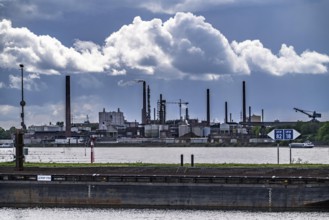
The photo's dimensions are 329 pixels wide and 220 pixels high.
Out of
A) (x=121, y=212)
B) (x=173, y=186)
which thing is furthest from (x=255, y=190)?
(x=121, y=212)

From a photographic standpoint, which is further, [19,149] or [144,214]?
[19,149]

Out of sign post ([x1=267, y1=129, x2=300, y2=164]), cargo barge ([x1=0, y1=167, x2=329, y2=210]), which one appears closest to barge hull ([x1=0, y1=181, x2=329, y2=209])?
cargo barge ([x1=0, y1=167, x2=329, y2=210])

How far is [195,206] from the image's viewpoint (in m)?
63.0

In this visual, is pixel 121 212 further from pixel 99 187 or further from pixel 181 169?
pixel 181 169

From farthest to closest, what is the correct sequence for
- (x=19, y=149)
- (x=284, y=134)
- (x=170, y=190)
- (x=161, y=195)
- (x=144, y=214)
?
1. (x=284, y=134)
2. (x=19, y=149)
3. (x=161, y=195)
4. (x=170, y=190)
5. (x=144, y=214)

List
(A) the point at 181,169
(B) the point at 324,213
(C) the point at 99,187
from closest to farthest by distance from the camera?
(B) the point at 324,213 < (C) the point at 99,187 < (A) the point at 181,169

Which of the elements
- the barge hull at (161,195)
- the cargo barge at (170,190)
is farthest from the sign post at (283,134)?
the barge hull at (161,195)

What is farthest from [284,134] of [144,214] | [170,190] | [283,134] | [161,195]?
[144,214]

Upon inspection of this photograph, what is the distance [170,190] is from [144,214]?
11.4 ft

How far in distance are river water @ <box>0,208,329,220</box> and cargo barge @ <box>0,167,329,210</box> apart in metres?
1.23

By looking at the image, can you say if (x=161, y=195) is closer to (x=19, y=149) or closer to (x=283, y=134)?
(x=19, y=149)

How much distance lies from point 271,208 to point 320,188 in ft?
13.1

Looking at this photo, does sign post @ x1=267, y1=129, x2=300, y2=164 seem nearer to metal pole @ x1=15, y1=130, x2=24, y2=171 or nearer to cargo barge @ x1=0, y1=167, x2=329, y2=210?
cargo barge @ x1=0, y1=167, x2=329, y2=210

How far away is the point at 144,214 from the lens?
61344mm
